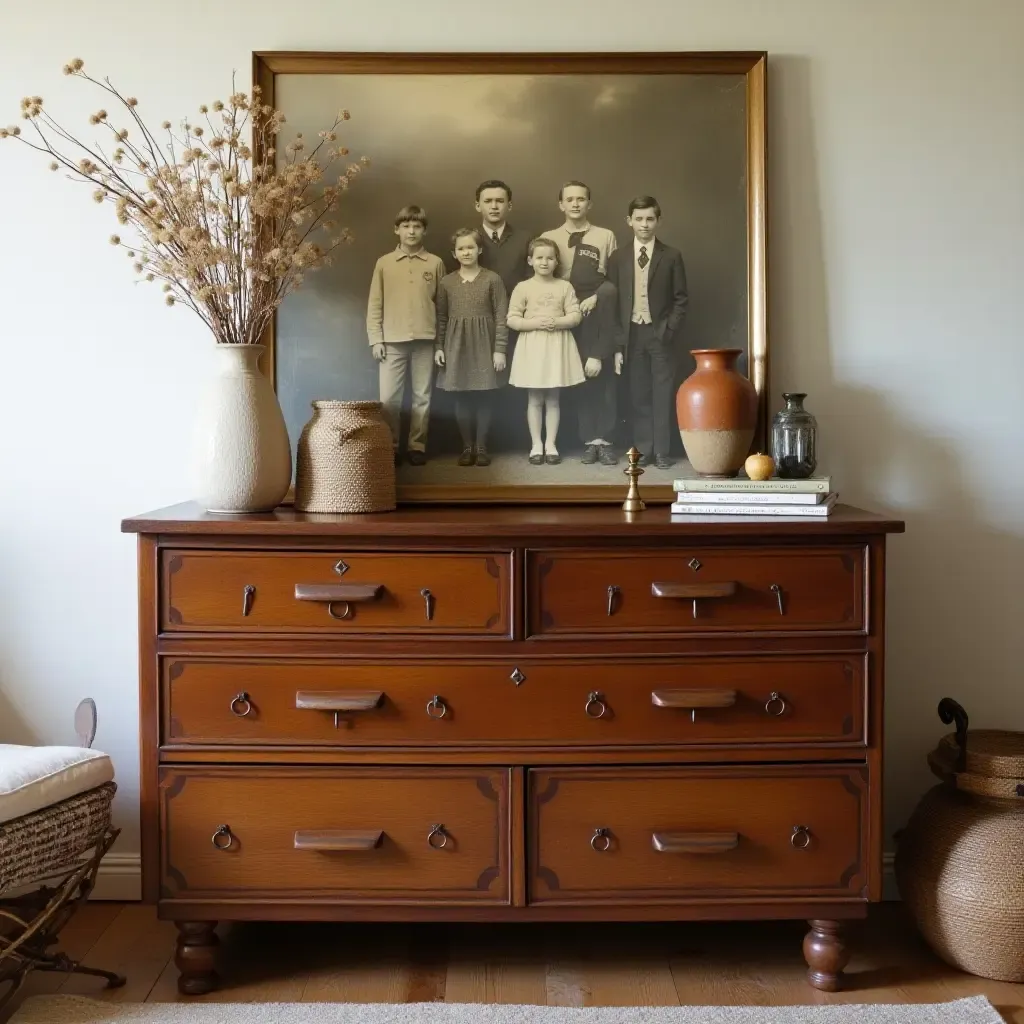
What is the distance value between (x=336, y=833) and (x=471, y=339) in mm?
1139

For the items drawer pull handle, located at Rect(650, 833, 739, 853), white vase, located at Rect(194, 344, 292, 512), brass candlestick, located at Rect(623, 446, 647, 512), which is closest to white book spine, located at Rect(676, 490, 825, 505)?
brass candlestick, located at Rect(623, 446, 647, 512)

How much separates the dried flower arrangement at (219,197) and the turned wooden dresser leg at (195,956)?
1197 mm

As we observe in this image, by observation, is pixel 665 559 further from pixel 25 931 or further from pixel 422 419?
pixel 25 931

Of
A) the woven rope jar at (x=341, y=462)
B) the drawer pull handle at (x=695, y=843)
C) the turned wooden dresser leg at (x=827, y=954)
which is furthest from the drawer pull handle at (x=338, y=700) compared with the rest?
the turned wooden dresser leg at (x=827, y=954)

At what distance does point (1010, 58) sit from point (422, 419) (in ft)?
5.22

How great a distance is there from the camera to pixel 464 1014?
7.07 ft

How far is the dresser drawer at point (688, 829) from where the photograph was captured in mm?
2225

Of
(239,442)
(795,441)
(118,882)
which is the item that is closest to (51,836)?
(118,882)

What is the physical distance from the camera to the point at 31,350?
2.68 metres

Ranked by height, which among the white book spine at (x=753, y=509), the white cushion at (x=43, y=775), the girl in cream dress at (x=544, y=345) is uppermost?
the girl in cream dress at (x=544, y=345)

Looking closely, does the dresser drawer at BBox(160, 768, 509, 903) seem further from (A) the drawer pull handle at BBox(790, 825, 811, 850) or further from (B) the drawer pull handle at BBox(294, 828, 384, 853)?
(A) the drawer pull handle at BBox(790, 825, 811, 850)

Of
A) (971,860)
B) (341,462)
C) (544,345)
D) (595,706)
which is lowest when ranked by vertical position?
(971,860)

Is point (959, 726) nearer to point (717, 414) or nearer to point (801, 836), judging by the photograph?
point (801, 836)

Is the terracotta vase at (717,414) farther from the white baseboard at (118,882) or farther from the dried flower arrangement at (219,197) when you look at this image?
the white baseboard at (118,882)
